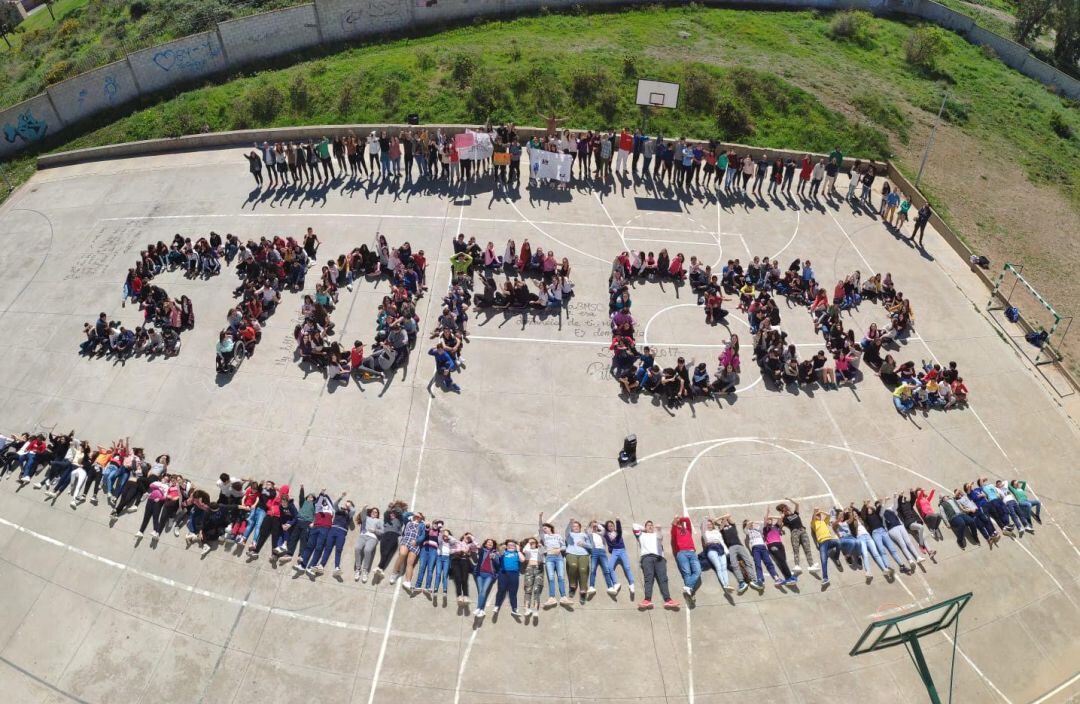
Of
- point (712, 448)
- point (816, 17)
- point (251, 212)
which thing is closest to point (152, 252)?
point (251, 212)

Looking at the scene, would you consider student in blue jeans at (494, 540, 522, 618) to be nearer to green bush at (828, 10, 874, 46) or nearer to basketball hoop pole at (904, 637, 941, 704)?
basketball hoop pole at (904, 637, 941, 704)

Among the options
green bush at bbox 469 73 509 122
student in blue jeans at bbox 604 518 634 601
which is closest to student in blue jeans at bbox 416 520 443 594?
student in blue jeans at bbox 604 518 634 601

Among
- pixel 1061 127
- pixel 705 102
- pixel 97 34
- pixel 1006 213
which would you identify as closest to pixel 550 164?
pixel 705 102

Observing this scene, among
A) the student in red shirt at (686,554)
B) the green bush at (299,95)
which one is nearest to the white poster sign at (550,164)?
the green bush at (299,95)

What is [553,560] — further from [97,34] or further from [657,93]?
[97,34]

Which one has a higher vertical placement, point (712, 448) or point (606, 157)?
point (606, 157)

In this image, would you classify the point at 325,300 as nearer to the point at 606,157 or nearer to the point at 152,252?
the point at 152,252
